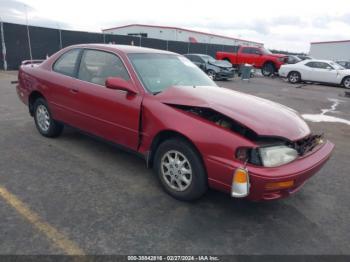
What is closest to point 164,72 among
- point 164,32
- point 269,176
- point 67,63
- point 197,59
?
point 67,63

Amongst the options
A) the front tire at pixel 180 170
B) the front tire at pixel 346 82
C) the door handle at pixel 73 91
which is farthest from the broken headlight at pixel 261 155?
the front tire at pixel 346 82

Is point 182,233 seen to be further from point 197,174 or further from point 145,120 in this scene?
point 145,120

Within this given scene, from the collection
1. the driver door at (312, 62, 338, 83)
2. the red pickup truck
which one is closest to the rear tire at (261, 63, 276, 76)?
the red pickup truck

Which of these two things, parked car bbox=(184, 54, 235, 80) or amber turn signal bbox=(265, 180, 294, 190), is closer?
amber turn signal bbox=(265, 180, 294, 190)

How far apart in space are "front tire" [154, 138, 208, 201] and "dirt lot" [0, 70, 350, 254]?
0.15m

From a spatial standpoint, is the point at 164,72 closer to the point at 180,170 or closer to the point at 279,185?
the point at 180,170

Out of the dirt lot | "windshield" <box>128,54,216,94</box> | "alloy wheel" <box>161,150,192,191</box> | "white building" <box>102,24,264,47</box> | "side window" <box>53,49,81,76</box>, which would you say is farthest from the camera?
"white building" <box>102,24,264,47</box>

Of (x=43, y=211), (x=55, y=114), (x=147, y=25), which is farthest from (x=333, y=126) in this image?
(x=147, y=25)

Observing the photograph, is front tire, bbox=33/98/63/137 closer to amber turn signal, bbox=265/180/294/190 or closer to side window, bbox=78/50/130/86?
side window, bbox=78/50/130/86

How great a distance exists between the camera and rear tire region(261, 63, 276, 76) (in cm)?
2281

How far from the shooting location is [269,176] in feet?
9.39

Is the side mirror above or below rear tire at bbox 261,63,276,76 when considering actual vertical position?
above

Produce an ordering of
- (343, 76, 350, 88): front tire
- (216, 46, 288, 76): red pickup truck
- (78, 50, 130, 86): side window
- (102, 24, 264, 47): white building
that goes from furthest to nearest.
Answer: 1. (102, 24, 264, 47): white building
2. (216, 46, 288, 76): red pickup truck
3. (343, 76, 350, 88): front tire
4. (78, 50, 130, 86): side window

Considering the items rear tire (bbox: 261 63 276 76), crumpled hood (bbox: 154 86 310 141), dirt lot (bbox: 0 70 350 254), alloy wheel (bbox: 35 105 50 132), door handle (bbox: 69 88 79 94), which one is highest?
crumpled hood (bbox: 154 86 310 141)
